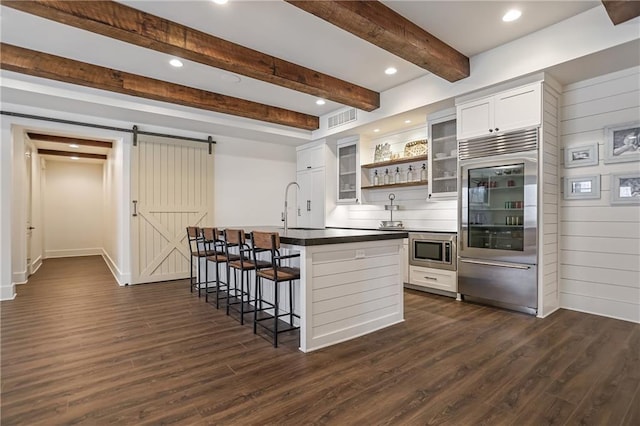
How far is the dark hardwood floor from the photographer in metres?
1.88

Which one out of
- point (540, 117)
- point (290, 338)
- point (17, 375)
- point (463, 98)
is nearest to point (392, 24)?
point (463, 98)

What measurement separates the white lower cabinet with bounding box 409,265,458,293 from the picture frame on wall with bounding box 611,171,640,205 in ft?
6.34

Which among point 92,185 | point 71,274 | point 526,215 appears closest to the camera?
point 526,215

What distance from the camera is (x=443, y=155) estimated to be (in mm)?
4672

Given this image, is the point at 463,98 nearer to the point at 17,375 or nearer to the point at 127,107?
the point at 127,107

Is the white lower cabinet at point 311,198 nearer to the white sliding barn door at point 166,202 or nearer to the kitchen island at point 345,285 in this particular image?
the white sliding barn door at point 166,202

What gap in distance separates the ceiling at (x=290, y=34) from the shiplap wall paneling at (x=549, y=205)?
40 cm

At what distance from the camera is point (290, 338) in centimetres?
303

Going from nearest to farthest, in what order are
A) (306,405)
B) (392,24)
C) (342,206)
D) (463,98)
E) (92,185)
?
(306,405)
(392,24)
(463,98)
(342,206)
(92,185)

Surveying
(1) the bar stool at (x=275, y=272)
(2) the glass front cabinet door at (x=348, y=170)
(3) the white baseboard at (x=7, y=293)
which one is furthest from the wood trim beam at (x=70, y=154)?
(1) the bar stool at (x=275, y=272)

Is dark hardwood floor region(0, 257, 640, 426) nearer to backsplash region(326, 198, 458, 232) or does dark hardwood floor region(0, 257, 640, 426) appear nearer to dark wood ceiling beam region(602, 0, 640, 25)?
backsplash region(326, 198, 458, 232)

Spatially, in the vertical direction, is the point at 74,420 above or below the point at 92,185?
below

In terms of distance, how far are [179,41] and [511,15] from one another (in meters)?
3.18

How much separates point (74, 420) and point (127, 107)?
13.8ft
